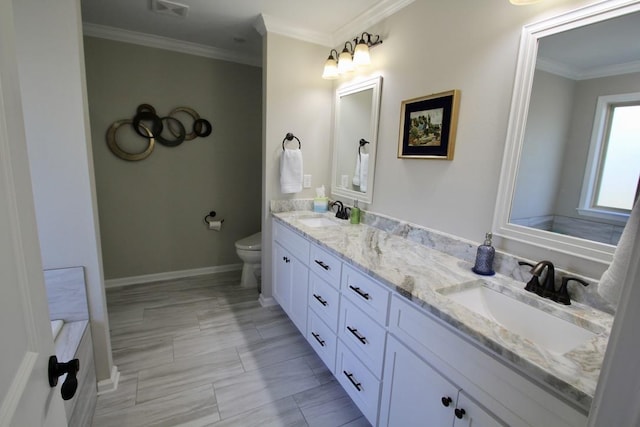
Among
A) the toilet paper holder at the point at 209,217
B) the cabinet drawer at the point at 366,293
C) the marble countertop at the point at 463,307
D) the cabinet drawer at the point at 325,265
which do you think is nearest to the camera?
the marble countertop at the point at 463,307

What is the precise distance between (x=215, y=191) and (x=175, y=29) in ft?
5.19

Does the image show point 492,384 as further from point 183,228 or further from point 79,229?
point 183,228

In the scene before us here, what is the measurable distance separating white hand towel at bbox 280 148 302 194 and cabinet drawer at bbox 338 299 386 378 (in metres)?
1.24

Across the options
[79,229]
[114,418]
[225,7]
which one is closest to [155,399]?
[114,418]

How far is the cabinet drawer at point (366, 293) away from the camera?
4.46 feet

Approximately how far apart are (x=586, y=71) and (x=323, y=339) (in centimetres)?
188

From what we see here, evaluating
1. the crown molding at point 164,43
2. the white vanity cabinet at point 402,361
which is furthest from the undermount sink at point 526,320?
the crown molding at point 164,43

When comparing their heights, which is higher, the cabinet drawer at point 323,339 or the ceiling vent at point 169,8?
the ceiling vent at point 169,8

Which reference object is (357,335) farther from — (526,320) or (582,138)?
(582,138)

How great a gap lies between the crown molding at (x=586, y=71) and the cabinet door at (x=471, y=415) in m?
1.26

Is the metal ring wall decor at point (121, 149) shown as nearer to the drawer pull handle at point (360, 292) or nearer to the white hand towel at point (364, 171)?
the white hand towel at point (364, 171)

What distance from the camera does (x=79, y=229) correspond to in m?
1.58

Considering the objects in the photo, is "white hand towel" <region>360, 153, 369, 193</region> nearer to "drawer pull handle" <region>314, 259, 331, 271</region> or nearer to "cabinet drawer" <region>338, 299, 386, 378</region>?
"drawer pull handle" <region>314, 259, 331, 271</region>

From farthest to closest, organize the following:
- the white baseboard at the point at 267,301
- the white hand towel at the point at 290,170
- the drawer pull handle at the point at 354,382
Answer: the white baseboard at the point at 267,301 < the white hand towel at the point at 290,170 < the drawer pull handle at the point at 354,382
